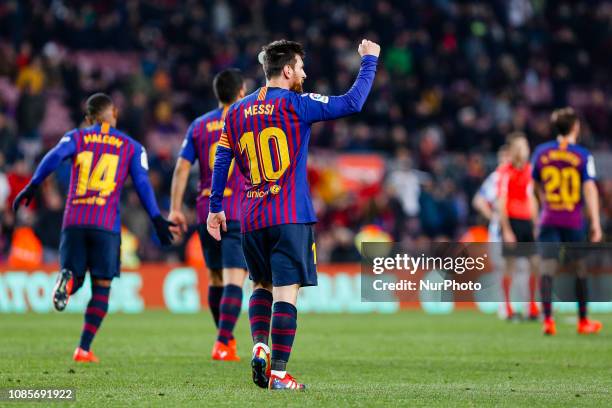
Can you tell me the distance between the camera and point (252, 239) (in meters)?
7.34

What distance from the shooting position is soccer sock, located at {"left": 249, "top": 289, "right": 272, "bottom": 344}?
728 centimetres

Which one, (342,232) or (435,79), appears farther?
(435,79)

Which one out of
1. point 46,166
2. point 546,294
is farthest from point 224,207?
point 546,294

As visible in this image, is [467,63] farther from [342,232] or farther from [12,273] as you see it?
[12,273]

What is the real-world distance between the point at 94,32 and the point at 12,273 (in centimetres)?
696

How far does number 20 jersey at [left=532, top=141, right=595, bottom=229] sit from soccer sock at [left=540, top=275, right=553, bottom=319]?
2.83 feet

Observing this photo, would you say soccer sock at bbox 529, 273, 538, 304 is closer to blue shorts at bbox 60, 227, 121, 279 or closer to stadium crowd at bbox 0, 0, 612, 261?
stadium crowd at bbox 0, 0, 612, 261

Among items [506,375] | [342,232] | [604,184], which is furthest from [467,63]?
[506,375]

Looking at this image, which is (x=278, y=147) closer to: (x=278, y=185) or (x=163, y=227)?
(x=278, y=185)

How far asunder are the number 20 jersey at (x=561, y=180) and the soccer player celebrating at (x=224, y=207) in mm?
4492

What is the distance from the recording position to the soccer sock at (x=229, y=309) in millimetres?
9508

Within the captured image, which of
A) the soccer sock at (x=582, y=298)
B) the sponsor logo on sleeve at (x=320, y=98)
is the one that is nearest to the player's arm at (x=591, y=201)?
the soccer sock at (x=582, y=298)

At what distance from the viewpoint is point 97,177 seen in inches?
371

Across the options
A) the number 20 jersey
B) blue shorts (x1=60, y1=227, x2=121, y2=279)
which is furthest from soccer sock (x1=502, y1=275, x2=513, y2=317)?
blue shorts (x1=60, y1=227, x2=121, y2=279)
